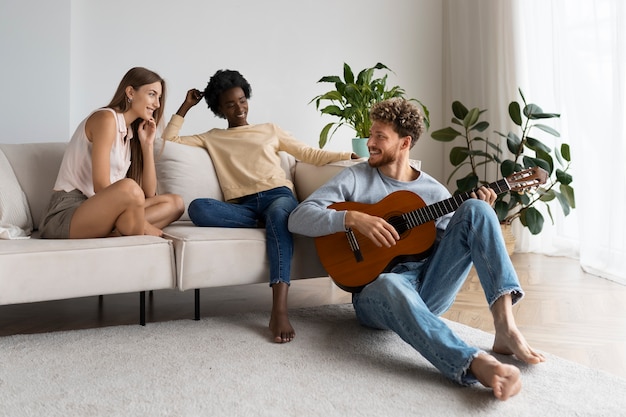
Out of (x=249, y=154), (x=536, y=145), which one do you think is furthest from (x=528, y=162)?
(x=249, y=154)

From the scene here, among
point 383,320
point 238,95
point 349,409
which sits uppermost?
point 238,95

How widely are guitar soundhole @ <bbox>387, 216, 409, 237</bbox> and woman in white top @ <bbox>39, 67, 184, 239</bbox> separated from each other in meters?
0.90

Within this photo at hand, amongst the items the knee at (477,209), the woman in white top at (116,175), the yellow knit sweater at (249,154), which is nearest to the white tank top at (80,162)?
the woman in white top at (116,175)

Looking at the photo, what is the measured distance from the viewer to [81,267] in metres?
2.44

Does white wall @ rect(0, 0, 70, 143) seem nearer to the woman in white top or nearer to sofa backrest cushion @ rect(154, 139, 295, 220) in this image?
sofa backrest cushion @ rect(154, 139, 295, 220)

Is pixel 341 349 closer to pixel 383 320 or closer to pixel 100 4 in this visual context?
pixel 383 320

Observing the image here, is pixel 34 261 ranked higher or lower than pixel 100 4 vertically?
lower

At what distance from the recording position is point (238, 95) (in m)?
3.26

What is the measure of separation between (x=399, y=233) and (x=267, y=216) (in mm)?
565

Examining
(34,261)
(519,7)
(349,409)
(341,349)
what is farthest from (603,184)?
(34,261)

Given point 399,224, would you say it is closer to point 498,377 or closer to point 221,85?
point 498,377

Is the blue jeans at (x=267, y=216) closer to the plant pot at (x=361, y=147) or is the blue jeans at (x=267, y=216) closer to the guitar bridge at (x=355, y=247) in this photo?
the guitar bridge at (x=355, y=247)

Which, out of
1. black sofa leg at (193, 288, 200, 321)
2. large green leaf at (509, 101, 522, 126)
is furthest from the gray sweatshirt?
large green leaf at (509, 101, 522, 126)

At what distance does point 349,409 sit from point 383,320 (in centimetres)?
48
